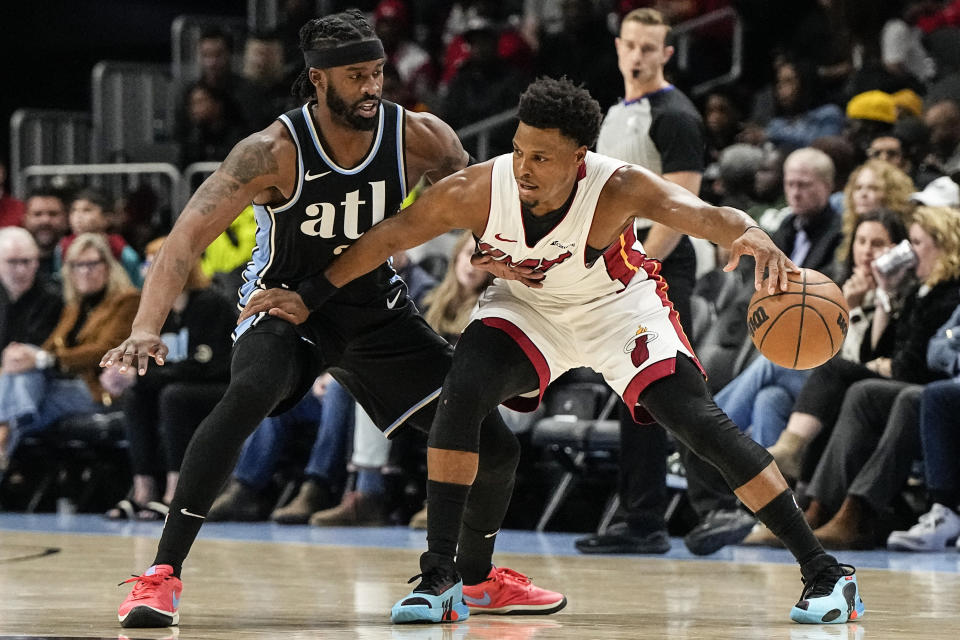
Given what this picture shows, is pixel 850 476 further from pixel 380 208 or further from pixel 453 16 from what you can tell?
pixel 453 16

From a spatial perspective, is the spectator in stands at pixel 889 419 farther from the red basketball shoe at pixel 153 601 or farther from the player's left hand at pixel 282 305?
the red basketball shoe at pixel 153 601

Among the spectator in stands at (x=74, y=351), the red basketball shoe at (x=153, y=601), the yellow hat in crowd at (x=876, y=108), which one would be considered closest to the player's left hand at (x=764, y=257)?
the red basketball shoe at (x=153, y=601)

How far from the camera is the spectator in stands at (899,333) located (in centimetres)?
675

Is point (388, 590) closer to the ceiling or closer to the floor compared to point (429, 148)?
closer to the floor

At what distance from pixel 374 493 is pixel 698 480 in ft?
7.00

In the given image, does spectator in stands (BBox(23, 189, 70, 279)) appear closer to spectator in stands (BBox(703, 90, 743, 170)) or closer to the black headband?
spectator in stands (BBox(703, 90, 743, 170))

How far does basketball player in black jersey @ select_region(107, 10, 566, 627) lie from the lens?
4.36 metres

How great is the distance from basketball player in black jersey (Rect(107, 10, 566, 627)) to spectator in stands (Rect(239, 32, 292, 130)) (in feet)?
24.2

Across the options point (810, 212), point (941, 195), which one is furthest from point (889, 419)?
point (810, 212)

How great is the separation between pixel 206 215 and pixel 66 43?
10260mm

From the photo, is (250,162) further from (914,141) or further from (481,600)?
(914,141)

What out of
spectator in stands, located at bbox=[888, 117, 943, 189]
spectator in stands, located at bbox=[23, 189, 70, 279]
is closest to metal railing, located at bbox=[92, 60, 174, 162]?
spectator in stands, located at bbox=[23, 189, 70, 279]

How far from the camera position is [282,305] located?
4535 mm

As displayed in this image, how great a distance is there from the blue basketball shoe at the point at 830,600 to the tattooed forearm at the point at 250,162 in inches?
76.7
